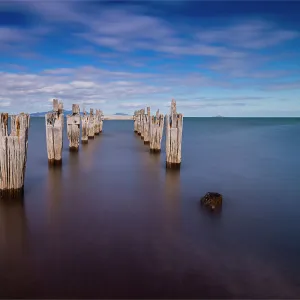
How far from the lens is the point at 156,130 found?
17109mm

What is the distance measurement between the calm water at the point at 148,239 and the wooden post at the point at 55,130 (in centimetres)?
164

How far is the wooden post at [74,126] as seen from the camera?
1717 centimetres

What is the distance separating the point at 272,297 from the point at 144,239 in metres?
2.56

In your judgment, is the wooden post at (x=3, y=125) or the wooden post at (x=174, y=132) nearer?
the wooden post at (x=3, y=125)

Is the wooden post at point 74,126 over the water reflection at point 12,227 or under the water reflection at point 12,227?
over

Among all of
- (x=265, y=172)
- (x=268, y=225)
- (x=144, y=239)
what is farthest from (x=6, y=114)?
(x=265, y=172)

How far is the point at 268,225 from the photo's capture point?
7.31 meters

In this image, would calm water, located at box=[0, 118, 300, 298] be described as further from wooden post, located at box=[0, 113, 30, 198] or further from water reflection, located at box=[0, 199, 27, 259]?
wooden post, located at box=[0, 113, 30, 198]

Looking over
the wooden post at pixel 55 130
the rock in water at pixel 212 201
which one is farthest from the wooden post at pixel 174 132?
the wooden post at pixel 55 130

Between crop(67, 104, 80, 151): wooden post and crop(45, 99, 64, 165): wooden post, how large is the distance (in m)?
3.25

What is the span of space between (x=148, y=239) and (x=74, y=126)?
12.2m

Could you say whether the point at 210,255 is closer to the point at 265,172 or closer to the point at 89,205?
the point at 89,205

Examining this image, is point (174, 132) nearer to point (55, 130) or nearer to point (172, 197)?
point (172, 197)

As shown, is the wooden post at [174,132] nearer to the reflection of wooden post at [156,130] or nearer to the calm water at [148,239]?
the calm water at [148,239]
